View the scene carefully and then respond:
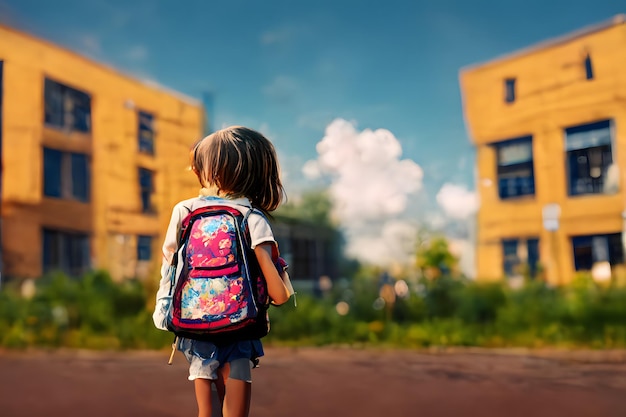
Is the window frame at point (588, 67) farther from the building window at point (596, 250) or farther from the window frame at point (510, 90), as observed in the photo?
the building window at point (596, 250)

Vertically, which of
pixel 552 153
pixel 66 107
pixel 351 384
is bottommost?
pixel 351 384

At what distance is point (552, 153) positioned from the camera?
6.62 metres

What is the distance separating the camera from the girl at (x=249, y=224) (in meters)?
1.69

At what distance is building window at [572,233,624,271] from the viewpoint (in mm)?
6312

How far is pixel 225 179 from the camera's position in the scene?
178 cm

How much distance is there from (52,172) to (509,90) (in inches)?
175

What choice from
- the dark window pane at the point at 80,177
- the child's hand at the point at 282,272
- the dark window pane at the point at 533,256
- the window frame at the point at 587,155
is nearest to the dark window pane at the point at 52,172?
the dark window pane at the point at 80,177

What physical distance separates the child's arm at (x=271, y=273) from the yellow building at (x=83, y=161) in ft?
18.1

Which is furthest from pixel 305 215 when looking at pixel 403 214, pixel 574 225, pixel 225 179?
pixel 225 179

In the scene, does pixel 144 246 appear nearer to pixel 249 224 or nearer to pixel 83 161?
pixel 83 161

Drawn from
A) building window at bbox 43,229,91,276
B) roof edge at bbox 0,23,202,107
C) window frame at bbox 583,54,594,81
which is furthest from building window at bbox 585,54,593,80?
building window at bbox 43,229,91,276

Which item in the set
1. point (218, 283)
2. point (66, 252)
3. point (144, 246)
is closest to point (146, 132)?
point (144, 246)

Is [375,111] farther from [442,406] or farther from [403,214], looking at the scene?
[442,406]

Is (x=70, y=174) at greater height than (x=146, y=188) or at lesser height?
greater
